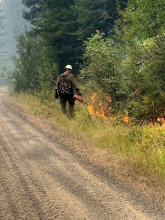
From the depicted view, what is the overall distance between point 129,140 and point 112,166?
1.61m

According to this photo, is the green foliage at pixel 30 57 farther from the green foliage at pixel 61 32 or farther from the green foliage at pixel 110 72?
the green foliage at pixel 110 72

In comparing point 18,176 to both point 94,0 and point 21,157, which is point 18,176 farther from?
point 94,0

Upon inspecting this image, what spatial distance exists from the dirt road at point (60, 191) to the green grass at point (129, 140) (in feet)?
2.66

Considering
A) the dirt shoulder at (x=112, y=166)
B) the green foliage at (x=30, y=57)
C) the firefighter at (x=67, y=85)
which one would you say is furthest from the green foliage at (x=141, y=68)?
the green foliage at (x=30, y=57)

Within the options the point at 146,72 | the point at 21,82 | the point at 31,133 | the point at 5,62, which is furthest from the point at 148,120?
the point at 5,62

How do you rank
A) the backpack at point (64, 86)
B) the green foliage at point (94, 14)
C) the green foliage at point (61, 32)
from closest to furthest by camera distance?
the backpack at point (64, 86), the green foliage at point (94, 14), the green foliage at point (61, 32)

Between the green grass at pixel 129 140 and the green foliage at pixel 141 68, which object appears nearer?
the green grass at pixel 129 140

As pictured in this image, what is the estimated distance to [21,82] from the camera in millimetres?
21125

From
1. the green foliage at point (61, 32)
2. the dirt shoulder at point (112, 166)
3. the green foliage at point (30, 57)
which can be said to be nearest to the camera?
the dirt shoulder at point (112, 166)

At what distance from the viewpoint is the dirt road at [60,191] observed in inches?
131

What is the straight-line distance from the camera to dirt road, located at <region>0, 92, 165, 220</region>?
332 centimetres

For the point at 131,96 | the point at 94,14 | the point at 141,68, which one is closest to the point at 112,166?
the point at 141,68

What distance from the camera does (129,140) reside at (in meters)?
6.49

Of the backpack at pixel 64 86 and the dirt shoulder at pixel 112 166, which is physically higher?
the backpack at pixel 64 86
